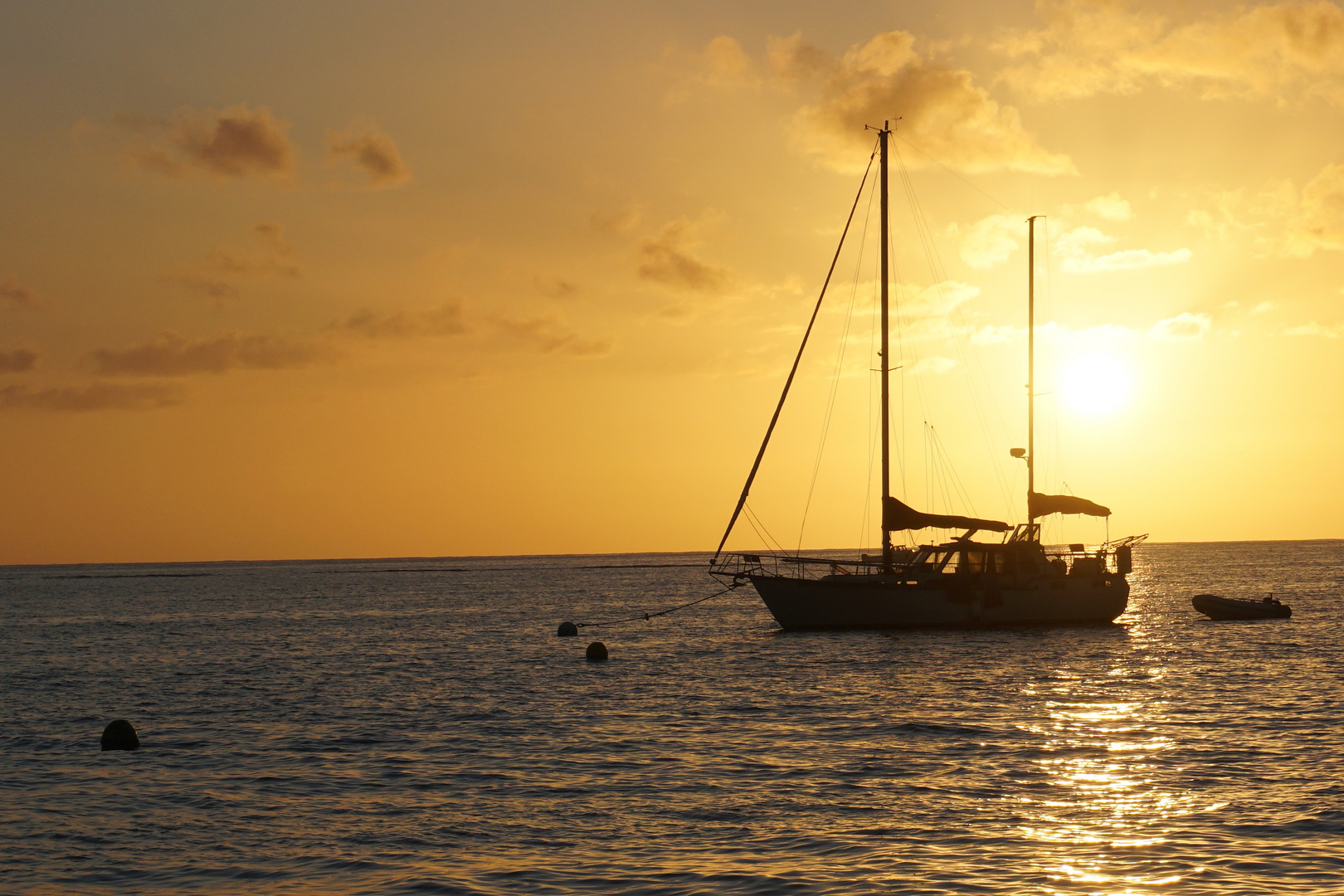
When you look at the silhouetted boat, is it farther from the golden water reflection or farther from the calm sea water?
the golden water reflection

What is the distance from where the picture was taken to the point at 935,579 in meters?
52.0

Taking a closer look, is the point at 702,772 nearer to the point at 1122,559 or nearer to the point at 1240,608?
the point at 1122,559

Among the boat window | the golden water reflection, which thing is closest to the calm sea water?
the golden water reflection

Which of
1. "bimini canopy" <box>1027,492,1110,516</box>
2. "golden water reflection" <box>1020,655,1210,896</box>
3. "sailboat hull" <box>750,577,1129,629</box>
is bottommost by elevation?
"golden water reflection" <box>1020,655,1210,896</box>

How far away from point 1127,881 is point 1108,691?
877 inches

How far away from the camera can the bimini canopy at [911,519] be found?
170 feet

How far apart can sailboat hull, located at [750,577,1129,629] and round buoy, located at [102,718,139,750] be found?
92.7ft

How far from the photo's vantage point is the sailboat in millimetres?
51312

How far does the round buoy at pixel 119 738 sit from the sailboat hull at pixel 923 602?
92.7ft

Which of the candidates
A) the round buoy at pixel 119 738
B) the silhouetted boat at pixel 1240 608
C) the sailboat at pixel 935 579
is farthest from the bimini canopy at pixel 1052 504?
the round buoy at pixel 119 738

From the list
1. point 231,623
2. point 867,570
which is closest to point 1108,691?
point 867,570

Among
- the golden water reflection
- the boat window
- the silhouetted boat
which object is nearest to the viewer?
the golden water reflection

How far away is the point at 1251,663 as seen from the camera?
4453 cm

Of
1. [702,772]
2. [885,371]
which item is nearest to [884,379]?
[885,371]
